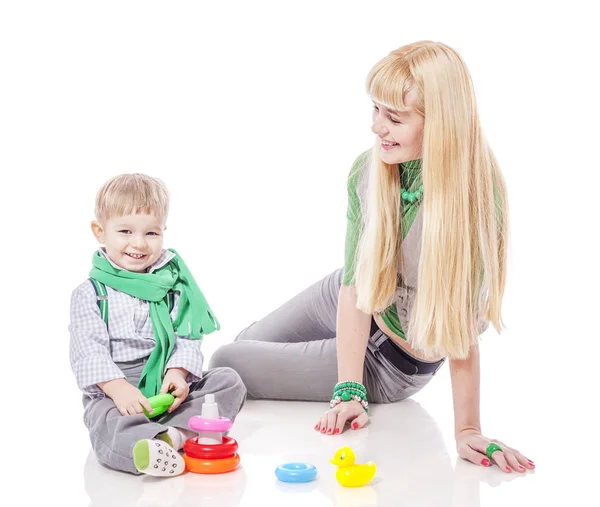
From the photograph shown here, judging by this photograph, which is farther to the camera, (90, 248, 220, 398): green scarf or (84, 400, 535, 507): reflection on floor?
(90, 248, 220, 398): green scarf

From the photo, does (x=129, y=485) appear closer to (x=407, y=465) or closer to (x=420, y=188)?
(x=407, y=465)

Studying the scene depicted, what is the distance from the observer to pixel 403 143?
2498 mm

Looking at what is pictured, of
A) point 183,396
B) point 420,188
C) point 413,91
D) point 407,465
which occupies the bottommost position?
point 407,465

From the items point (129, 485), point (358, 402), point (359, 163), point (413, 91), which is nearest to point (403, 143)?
point (413, 91)

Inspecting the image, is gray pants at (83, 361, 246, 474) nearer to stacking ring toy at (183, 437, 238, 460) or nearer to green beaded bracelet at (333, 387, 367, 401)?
stacking ring toy at (183, 437, 238, 460)

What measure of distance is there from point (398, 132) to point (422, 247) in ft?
1.01

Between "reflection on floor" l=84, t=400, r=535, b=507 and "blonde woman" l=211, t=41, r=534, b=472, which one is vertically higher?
"blonde woman" l=211, t=41, r=534, b=472

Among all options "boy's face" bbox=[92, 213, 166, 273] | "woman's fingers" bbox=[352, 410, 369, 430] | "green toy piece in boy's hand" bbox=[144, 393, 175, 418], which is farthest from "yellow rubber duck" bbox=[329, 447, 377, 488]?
"boy's face" bbox=[92, 213, 166, 273]

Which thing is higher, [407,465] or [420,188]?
[420,188]

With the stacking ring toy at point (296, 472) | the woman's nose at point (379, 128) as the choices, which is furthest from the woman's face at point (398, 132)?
the stacking ring toy at point (296, 472)

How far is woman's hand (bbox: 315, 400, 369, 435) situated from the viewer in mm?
2693

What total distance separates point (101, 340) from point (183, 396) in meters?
0.27

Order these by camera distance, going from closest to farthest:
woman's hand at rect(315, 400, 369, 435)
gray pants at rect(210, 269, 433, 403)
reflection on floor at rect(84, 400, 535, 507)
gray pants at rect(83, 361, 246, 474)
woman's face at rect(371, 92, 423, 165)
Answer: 1. reflection on floor at rect(84, 400, 535, 507)
2. gray pants at rect(83, 361, 246, 474)
3. woman's face at rect(371, 92, 423, 165)
4. woman's hand at rect(315, 400, 369, 435)
5. gray pants at rect(210, 269, 433, 403)

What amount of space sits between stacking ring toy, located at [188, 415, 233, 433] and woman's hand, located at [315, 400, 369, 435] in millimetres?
412
